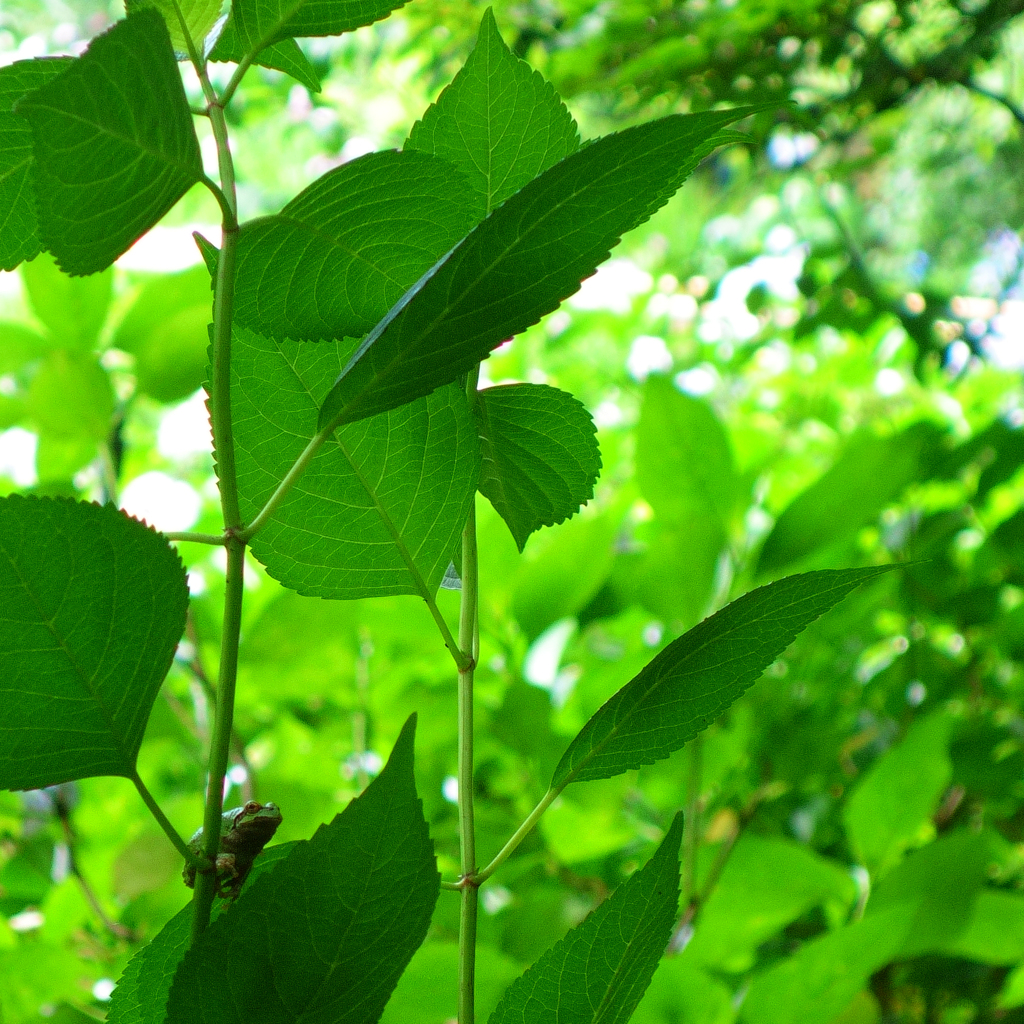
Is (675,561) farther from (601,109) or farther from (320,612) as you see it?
(601,109)

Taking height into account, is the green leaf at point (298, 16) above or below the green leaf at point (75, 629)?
above

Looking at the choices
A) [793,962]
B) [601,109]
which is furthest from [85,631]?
[601,109]

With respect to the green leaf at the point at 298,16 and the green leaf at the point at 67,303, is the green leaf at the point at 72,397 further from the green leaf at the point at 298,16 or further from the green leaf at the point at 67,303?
the green leaf at the point at 298,16

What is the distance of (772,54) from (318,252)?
0.74 m

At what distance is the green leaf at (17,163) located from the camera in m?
0.20

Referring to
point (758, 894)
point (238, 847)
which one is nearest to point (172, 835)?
point (238, 847)

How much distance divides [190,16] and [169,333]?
0.40 metres

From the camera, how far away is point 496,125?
25 cm

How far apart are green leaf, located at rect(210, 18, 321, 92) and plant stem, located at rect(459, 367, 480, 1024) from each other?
78 millimetres

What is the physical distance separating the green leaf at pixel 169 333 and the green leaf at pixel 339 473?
1.21 ft

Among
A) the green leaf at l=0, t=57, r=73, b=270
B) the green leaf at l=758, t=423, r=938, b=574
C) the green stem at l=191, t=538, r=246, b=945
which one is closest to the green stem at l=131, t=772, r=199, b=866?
the green stem at l=191, t=538, r=246, b=945

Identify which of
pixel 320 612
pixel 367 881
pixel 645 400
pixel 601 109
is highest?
pixel 601 109

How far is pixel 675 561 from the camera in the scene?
630mm

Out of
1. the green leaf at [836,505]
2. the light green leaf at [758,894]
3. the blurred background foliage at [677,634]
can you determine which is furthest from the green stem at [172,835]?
the green leaf at [836,505]
